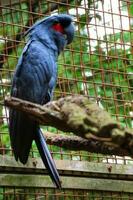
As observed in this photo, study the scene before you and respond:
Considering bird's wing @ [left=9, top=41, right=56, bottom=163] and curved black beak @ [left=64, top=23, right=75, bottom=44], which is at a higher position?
curved black beak @ [left=64, top=23, right=75, bottom=44]

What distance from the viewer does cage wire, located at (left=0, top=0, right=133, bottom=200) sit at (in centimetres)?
223

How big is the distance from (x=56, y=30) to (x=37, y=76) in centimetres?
30

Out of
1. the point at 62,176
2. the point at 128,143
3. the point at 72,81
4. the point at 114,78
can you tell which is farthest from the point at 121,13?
the point at 128,143

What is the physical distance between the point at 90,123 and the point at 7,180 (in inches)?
45.3

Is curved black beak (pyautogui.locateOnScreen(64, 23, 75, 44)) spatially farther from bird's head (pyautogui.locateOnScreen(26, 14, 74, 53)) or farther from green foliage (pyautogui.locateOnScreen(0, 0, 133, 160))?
green foliage (pyautogui.locateOnScreen(0, 0, 133, 160))

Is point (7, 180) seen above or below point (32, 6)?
below

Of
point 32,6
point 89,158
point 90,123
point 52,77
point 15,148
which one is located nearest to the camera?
point 90,123

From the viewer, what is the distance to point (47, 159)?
1.72 metres

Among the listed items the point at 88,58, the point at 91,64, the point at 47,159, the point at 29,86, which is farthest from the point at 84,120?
the point at 88,58

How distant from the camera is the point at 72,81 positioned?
7.50ft

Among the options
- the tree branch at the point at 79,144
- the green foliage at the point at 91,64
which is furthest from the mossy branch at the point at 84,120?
the green foliage at the point at 91,64

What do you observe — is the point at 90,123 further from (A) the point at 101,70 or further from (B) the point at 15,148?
(A) the point at 101,70

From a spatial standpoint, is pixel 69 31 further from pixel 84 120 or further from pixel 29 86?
pixel 84 120

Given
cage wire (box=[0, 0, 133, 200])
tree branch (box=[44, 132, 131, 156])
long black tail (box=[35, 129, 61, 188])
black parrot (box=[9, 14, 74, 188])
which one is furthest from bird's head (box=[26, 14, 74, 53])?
tree branch (box=[44, 132, 131, 156])
